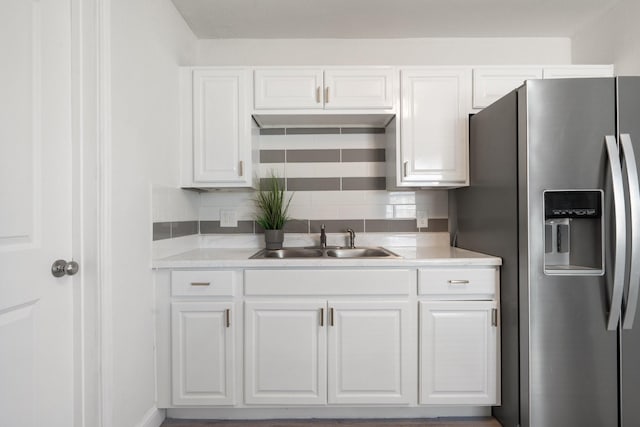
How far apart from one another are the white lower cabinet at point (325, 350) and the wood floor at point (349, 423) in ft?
0.52

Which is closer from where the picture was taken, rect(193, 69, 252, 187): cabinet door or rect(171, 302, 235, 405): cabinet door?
rect(171, 302, 235, 405): cabinet door

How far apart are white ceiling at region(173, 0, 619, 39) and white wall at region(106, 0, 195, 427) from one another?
0.42 m

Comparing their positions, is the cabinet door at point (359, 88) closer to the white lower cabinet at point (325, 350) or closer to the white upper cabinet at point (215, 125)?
the white upper cabinet at point (215, 125)

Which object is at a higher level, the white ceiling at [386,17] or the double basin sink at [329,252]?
the white ceiling at [386,17]

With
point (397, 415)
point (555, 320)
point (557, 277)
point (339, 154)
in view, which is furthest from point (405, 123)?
point (397, 415)

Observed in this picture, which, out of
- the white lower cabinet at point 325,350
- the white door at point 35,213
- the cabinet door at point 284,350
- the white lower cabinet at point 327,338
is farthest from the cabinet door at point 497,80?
the white door at point 35,213

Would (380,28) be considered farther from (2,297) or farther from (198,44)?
(2,297)

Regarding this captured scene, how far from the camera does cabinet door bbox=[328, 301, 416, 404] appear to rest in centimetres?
188

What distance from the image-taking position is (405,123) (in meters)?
2.24

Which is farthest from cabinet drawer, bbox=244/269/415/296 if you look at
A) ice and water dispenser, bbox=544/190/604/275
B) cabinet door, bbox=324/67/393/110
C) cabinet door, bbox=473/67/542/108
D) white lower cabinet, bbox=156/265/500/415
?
cabinet door, bbox=473/67/542/108

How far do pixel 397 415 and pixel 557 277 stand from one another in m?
1.12

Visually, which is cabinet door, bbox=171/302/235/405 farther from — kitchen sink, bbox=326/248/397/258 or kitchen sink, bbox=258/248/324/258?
kitchen sink, bbox=326/248/397/258

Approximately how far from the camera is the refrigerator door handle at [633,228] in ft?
5.06

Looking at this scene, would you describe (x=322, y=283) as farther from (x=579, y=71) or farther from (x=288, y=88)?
Answer: (x=579, y=71)
